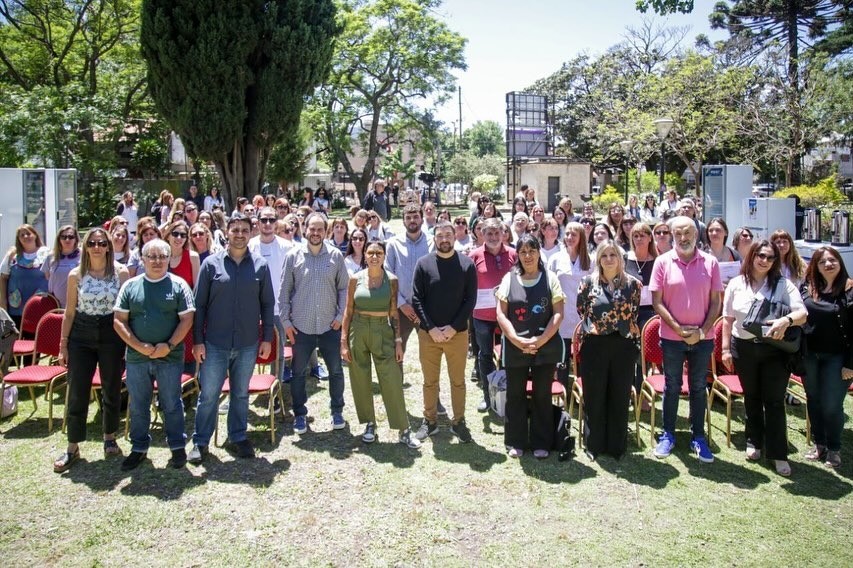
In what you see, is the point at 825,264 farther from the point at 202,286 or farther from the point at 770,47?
the point at 770,47

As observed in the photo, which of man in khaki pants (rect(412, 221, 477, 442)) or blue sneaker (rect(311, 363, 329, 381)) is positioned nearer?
man in khaki pants (rect(412, 221, 477, 442))

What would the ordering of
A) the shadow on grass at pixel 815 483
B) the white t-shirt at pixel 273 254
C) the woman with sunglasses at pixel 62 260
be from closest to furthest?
the shadow on grass at pixel 815 483
the woman with sunglasses at pixel 62 260
the white t-shirt at pixel 273 254

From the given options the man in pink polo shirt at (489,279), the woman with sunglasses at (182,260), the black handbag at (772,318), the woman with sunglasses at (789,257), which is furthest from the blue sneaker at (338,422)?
the woman with sunglasses at (789,257)

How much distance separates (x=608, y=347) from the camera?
5.17 m

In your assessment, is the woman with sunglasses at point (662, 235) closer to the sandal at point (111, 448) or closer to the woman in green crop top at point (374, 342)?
the woman in green crop top at point (374, 342)

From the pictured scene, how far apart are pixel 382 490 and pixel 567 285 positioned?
265cm

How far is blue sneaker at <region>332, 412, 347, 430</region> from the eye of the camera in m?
5.92

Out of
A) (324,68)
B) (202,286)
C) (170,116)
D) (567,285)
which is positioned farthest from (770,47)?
(202,286)

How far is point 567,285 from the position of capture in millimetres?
6301

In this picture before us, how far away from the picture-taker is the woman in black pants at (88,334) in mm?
5066

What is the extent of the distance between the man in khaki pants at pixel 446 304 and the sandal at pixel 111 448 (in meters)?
Result: 2.40

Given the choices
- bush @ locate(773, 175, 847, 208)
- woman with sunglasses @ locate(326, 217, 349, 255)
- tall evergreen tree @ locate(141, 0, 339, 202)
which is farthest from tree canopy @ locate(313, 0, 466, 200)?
woman with sunglasses @ locate(326, 217, 349, 255)

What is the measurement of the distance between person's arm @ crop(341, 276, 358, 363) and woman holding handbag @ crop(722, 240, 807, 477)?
116 inches

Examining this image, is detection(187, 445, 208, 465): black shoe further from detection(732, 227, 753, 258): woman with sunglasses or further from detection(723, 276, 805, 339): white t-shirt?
detection(732, 227, 753, 258): woman with sunglasses
